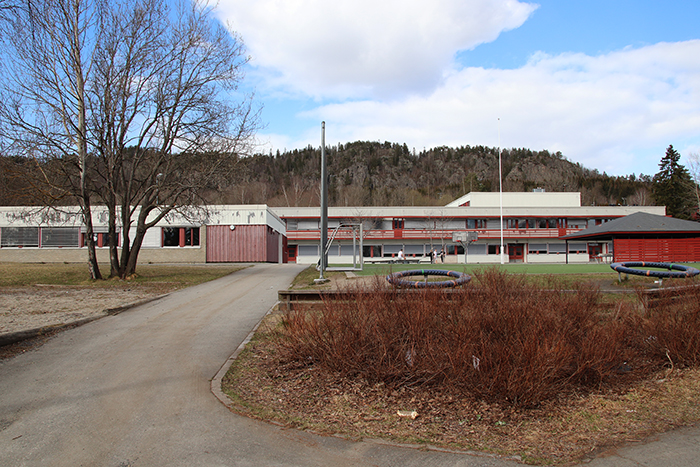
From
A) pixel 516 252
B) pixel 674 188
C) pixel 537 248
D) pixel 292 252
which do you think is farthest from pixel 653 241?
pixel 674 188

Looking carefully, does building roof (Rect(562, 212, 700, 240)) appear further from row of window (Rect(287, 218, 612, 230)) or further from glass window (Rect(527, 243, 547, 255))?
glass window (Rect(527, 243, 547, 255))

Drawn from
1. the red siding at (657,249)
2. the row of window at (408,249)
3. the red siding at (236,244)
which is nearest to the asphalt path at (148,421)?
the red siding at (236,244)

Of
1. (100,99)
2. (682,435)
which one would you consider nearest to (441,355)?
(682,435)

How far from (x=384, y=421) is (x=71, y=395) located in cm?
387

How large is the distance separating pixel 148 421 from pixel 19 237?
43550 mm

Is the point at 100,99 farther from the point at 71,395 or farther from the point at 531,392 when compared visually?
the point at 531,392

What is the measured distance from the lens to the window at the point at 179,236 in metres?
38.0

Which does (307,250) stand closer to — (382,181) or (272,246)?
(272,246)

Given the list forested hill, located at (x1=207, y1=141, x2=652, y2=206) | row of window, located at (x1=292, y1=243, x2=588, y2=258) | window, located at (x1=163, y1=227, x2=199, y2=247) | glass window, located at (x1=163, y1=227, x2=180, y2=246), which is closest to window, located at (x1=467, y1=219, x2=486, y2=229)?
row of window, located at (x1=292, y1=243, x2=588, y2=258)

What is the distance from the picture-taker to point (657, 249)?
105 feet

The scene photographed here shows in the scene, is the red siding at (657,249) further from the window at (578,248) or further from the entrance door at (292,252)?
the entrance door at (292,252)

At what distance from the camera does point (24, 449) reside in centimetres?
443

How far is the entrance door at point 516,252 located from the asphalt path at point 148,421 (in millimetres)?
52842

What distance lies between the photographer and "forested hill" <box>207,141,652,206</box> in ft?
358
